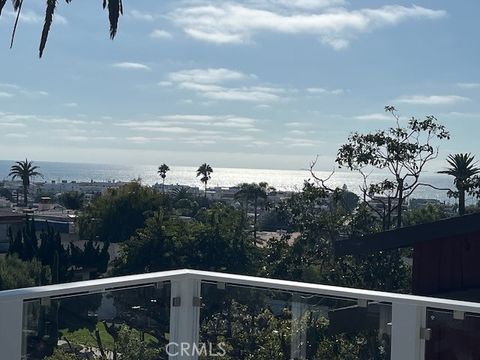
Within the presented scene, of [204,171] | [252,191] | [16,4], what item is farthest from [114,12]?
[204,171]

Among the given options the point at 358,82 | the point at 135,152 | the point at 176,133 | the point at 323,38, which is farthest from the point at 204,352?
the point at 135,152

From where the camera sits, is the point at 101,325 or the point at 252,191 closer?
the point at 101,325

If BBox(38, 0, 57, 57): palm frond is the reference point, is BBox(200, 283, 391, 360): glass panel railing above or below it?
below

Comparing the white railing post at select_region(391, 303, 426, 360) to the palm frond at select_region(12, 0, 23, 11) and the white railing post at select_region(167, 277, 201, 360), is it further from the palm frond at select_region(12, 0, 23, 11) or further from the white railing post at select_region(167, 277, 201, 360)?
the palm frond at select_region(12, 0, 23, 11)

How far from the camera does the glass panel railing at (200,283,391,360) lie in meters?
3.49

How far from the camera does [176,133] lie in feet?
254

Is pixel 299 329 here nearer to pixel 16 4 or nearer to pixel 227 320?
pixel 227 320

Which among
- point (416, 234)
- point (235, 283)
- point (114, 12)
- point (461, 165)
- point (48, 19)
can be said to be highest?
point (114, 12)

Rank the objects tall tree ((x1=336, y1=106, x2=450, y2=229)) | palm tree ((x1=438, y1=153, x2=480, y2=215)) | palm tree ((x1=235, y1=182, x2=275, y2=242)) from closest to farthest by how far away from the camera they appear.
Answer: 1. tall tree ((x1=336, y1=106, x2=450, y2=229))
2. palm tree ((x1=438, y1=153, x2=480, y2=215))
3. palm tree ((x1=235, y1=182, x2=275, y2=242))

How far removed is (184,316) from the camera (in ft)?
12.8

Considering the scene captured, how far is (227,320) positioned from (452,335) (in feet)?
4.24

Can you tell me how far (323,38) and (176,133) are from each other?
56.0m

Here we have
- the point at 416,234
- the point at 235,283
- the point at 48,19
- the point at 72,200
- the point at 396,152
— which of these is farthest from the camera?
the point at 72,200

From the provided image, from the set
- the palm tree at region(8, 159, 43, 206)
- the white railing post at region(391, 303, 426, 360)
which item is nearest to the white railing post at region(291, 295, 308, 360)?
the white railing post at region(391, 303, 426, 360)
